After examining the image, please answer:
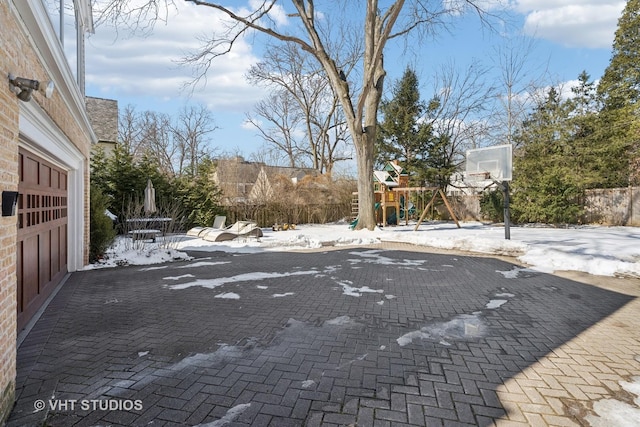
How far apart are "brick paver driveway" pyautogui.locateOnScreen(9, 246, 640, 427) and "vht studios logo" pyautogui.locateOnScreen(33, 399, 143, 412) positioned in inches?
0.5

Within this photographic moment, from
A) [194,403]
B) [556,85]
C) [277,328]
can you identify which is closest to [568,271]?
[277,328]

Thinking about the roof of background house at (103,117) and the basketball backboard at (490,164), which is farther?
the roof of background house at (103,117)

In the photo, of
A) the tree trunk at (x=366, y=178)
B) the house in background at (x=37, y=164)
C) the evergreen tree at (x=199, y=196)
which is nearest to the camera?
the house in background at (x=37, y=164)

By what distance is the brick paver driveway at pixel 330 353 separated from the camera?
7.42 feet

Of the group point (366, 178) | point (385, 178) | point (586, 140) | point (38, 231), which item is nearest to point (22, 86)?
point (38, 231)

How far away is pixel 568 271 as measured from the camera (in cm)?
671

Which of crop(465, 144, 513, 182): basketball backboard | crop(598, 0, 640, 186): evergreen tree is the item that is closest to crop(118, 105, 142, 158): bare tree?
crop(465, 144, 513, 182): basketball backboard

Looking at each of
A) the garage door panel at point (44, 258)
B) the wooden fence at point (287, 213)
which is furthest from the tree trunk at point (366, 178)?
the garage door panel at point (44, 258)

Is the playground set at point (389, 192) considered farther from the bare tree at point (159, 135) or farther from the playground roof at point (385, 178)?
the bare tree at point (159, 135)

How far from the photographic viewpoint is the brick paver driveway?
226cm

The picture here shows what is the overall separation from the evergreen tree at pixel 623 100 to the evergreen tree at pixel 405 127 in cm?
879

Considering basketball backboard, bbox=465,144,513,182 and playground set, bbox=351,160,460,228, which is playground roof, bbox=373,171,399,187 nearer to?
playground set, bbox=351,160,460,228

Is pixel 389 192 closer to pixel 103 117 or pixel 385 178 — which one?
pixel 385 178

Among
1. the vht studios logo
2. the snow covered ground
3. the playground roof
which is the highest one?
the playground roof
